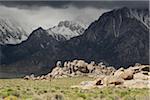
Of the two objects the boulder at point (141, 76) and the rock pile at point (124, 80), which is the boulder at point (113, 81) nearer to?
the rock pile at point (124, 80)

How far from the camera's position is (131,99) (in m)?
28.4

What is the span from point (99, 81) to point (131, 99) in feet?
187

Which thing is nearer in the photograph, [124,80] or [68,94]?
[68,94]

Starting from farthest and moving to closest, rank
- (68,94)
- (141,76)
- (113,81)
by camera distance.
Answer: (141,76) < (113,81) < (68,94)

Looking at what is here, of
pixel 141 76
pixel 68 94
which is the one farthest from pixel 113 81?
pixel 68 94

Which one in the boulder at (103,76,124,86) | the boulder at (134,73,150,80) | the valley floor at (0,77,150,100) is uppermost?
the boulder at (134,73,150,80)

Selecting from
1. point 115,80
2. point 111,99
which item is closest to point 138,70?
point 115,80

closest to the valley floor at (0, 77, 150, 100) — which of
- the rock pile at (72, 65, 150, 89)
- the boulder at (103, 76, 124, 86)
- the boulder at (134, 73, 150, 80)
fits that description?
the rock pile at (72, 65, 150, 89)

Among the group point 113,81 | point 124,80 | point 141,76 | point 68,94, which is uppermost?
point 141,76

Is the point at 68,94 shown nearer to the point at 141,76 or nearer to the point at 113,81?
the point at 113,81

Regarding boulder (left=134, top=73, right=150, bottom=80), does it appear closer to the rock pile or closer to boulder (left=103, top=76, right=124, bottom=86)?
the rock pile

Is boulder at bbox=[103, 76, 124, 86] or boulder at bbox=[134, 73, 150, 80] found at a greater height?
boulder at bbox=[134, 73, 150, 80]

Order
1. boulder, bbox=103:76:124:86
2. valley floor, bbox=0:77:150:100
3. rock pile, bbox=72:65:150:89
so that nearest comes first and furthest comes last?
valley floor, bbox=0:77:150:100 < rock pile, bbox=72:65:150:89 < boulder, bbox=103:76:124:86

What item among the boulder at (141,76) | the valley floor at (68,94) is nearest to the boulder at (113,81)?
the boulder at (141,76)
